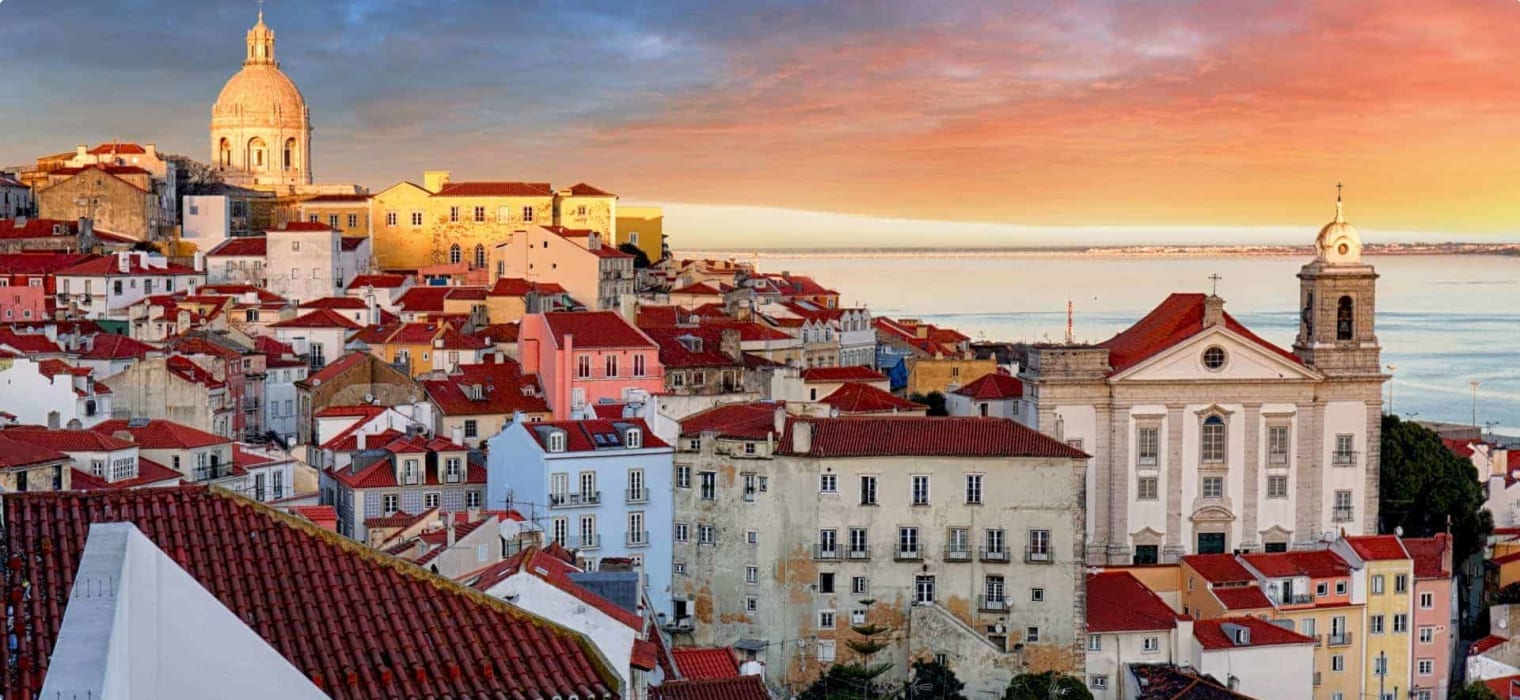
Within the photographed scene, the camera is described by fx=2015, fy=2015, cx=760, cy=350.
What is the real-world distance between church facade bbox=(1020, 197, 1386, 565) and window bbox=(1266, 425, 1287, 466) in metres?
0.02

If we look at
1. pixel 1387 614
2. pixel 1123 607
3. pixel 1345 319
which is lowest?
pixel 1387 614

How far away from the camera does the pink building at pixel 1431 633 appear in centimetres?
3078

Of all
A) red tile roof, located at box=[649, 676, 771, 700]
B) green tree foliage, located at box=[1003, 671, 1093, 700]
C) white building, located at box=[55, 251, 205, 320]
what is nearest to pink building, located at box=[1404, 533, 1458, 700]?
green tree foliage, located at box=[1003, 671, 1093, 700]

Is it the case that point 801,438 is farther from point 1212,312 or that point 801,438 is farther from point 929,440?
point 1212,312

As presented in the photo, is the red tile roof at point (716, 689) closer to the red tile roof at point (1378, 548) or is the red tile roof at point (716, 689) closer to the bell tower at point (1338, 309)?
the red tile roof at point (1378, 548)

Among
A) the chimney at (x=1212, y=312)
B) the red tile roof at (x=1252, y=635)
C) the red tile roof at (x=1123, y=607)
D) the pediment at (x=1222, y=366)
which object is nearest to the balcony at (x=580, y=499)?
the red tile roof at (x=1123, y=607)

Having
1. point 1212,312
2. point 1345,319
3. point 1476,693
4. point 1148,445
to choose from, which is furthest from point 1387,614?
point 1345,319

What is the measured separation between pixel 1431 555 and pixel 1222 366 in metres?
5.87

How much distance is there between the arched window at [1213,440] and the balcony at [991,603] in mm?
8984

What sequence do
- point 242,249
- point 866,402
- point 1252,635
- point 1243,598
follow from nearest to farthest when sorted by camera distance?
point 1252,635 < point 1243,598 < point 866,402 < point 242,249

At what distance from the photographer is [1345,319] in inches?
1479

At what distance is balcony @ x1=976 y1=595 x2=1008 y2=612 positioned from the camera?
94.2ft

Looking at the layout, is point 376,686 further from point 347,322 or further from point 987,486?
point 347,322

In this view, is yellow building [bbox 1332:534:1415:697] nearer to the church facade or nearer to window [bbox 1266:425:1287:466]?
the church facade
